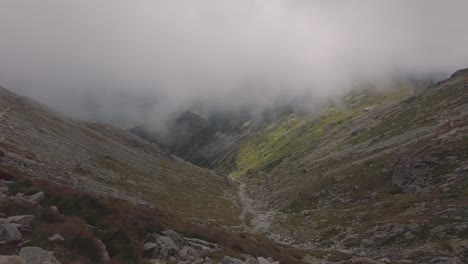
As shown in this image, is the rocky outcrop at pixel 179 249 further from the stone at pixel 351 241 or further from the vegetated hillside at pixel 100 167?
the vegetated hillside at pixel 100 167

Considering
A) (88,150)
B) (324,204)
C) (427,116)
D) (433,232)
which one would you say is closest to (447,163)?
(324,204)

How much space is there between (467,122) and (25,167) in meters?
99.7

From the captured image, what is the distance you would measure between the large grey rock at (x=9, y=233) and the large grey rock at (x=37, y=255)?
50.9 inches

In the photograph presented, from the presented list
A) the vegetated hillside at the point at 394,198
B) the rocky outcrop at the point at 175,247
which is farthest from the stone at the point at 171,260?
the vegetated hillside at the point at 394,198

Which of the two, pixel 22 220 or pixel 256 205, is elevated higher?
pixel 256 205

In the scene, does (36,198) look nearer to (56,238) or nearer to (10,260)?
(56,238)

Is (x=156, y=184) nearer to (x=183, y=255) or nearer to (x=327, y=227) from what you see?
(x=327, y=227)

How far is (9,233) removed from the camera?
18.5 metres

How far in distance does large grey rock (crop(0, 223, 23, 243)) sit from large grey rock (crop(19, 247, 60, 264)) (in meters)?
1.29

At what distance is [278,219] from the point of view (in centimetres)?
8669

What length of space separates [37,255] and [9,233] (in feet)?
7.29

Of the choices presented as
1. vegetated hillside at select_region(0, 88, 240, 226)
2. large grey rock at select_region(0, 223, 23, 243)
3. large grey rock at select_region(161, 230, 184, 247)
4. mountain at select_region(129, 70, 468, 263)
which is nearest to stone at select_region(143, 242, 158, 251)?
large grey rock at select_region(161, 230, 184, 247)

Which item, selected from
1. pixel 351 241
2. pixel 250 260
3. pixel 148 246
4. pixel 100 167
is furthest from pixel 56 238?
pixel 100 167

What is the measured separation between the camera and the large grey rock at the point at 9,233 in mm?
18281
